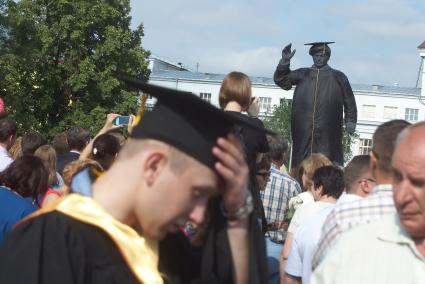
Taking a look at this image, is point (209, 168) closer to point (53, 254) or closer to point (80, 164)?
point (53, 254)

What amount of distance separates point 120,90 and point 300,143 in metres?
35.3

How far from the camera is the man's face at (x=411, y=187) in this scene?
310cm

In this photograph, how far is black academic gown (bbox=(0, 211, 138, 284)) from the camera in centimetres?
235

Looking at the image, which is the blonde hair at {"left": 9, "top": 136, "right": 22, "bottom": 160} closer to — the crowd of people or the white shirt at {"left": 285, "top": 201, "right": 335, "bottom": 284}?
the white shirt at {"left": 285, "top": 201, "right": 335, "bottom": 284}

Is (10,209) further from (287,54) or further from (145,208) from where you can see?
→ (287,54)

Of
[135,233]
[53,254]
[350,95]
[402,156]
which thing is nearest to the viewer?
[53,254]

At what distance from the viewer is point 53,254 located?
2.37 metres

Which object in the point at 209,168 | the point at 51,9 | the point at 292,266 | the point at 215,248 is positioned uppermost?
the point at 51,9

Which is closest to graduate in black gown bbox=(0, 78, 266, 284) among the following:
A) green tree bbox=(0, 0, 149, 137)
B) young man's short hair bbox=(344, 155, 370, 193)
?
young man's short hair bbox=(344, 155, 370, 193)

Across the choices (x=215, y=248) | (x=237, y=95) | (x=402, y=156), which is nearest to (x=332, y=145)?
(x=237, y=95)

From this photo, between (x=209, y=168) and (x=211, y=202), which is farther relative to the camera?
(x=211, y=202)

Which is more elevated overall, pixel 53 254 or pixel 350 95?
pixel 350 95

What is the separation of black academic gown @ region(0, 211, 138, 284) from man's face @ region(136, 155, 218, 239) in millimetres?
158

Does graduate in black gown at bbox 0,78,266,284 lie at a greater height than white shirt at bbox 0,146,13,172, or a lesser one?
greater
